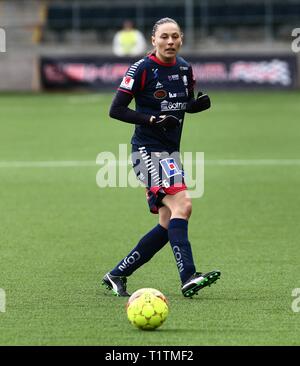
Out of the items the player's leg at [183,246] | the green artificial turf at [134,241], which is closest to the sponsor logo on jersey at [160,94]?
the player's leg at [183,246]

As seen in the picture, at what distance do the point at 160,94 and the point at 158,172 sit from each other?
25.3 inches

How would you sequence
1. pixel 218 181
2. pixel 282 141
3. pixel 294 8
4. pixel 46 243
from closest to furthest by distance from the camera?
1. pixel 46 243
2. pixel 218 181
3. pixel 282 141
4. pixel 294 8

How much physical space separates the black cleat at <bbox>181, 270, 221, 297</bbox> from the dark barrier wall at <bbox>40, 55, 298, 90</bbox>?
28.9 m

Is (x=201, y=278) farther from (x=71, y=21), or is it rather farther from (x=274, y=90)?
(x=71, y=21)

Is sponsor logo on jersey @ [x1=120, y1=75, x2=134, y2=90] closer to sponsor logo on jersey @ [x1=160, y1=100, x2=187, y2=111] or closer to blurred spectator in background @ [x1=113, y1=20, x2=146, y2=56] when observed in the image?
sponsor logo on jersey @ [x1=160, y1=100, x2=187, y2=111]

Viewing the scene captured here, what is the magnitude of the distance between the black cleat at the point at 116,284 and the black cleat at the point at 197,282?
22.6 inches

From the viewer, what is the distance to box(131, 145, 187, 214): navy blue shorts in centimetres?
896

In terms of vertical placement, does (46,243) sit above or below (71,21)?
below

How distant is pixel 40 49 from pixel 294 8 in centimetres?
952

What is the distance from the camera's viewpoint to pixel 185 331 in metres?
7.56

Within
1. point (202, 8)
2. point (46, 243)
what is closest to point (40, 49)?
point (202, 8)

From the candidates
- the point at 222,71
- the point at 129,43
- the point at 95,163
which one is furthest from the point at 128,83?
the point at 129,43

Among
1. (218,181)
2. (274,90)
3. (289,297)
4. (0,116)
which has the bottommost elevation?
(289,297)

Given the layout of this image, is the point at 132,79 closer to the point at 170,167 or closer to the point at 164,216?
the point at 170,167
